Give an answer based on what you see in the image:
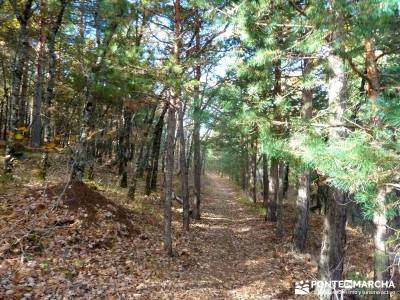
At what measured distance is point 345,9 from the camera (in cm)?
478

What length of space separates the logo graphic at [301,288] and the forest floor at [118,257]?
0.54 feet

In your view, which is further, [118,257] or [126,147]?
[126,147]

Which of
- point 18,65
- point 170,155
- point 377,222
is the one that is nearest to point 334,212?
point 377,222

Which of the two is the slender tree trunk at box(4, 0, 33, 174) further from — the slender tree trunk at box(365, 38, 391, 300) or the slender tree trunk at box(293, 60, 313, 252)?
the slender tree trunk at box(365, 38, 391, 300)

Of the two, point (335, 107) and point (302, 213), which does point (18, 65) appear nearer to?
point (335, 107)

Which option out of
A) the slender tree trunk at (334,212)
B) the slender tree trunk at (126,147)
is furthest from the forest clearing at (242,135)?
the slender tree trunk at (126,147)

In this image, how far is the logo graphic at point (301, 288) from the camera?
765 cm

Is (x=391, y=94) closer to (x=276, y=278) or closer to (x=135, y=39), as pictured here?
(x=276, y=278)

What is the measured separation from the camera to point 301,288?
306 inches

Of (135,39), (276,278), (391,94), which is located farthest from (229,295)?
(135,39)

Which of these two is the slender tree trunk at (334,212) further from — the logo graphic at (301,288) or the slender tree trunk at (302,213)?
the slender tree trunk at (302,213)

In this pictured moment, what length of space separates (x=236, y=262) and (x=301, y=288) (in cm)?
238

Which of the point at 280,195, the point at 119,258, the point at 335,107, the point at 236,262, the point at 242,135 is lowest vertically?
the point at 236,262

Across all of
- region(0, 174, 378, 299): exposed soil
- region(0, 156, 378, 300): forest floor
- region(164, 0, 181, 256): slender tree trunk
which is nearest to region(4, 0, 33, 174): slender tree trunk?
region(0, 156, 378, 300): forest floor
